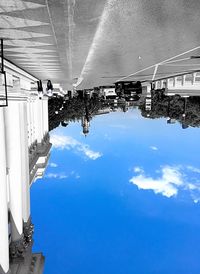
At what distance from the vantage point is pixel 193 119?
49.2 meters

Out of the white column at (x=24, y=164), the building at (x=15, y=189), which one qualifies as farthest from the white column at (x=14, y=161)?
the white column at (x=24, y=164)

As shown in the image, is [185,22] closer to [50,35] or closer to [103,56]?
[50,35]

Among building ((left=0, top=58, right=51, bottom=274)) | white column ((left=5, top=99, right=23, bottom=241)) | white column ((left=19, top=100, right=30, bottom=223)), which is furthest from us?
white column ((left=19, top=100, right=30, bottom=223))

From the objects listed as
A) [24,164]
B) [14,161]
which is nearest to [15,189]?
[14,161]

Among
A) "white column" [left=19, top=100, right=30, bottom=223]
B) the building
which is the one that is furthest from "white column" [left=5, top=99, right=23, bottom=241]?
"white column" [left=19, top=100, right=30, bottom=223]

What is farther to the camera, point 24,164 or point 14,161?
point 24,164

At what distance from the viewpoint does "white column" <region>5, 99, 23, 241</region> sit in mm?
12391

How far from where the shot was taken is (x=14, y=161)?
1252cm

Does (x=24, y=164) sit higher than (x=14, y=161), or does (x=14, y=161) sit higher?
(x=14, y=161)

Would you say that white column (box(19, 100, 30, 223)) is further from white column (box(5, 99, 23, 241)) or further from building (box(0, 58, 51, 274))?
white column (box(5, 99, 23, 241))

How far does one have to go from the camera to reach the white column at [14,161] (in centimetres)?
1239

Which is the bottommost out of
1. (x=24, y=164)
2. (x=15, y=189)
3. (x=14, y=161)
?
(x=15, y=189)

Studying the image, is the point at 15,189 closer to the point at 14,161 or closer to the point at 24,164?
the point at 14,161

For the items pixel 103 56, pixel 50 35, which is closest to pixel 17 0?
pixel 50 35
